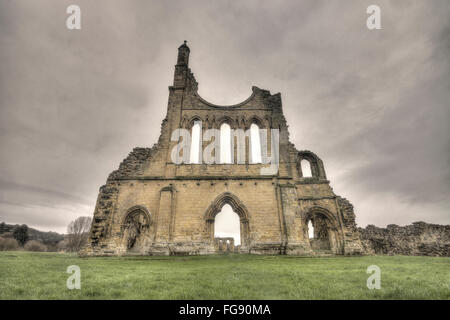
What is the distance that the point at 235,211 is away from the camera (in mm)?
12469

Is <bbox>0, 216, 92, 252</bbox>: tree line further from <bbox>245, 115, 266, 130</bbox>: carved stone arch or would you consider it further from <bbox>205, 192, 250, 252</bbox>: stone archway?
<bbox>245, 115, 266, 130</bbox>: carved stone arch

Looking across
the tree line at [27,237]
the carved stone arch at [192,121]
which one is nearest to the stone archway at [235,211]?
the carved stone arch at [192,121]

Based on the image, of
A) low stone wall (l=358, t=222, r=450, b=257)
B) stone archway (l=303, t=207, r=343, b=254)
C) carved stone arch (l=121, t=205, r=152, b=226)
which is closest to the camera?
carved stone arch (l=121, t=205, r=152, b=226)

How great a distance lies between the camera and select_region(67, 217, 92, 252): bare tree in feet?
120

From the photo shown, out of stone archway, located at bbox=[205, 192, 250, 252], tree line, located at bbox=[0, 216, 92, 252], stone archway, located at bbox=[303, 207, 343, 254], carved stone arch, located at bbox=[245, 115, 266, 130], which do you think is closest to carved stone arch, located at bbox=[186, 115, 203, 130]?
carved stone arch, located at bbox=[245, 115, 266, 130]

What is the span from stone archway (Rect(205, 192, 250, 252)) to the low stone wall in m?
11.1

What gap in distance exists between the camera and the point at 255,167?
13.4m

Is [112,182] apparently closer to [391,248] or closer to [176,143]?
[176,143]

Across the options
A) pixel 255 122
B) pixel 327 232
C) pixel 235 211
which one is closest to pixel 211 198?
pixel 235 211

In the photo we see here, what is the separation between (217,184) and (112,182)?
6.70m

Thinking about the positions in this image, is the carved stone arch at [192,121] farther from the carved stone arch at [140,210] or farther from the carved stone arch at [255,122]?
the carved stone arch at [140,210]

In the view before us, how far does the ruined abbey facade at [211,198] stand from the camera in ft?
Result: 37.4

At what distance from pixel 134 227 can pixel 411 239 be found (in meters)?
23.1
